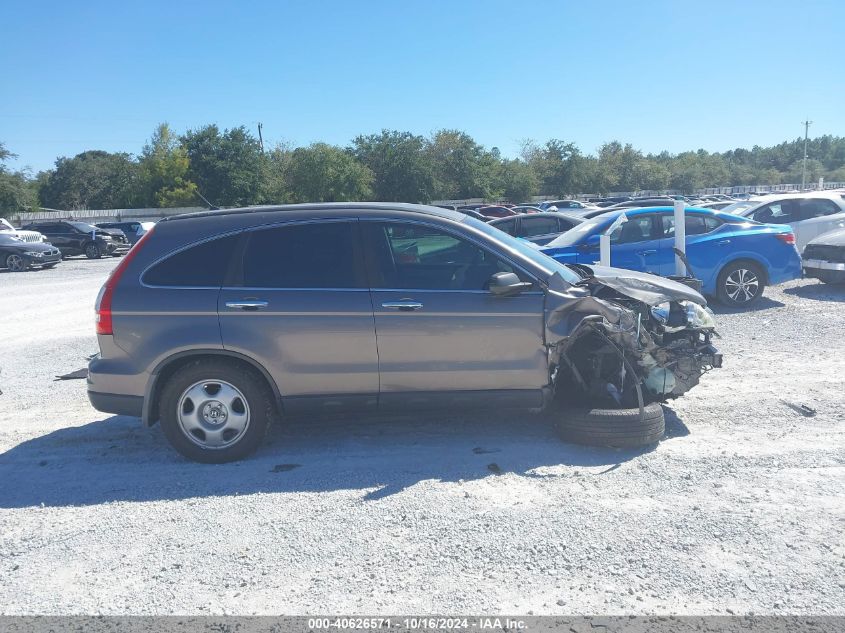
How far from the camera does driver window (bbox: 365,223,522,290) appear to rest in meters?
5.46

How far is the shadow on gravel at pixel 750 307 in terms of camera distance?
1105 centimetres

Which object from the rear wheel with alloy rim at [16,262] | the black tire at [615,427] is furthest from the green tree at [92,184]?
the black tire at [615,427]

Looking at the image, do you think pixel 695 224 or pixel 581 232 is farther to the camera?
pixel 581 232

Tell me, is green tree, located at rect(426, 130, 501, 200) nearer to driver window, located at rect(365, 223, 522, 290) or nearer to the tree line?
the tree line

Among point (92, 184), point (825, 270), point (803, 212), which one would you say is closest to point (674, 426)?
point (825, 270)

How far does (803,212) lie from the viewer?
16188 mm

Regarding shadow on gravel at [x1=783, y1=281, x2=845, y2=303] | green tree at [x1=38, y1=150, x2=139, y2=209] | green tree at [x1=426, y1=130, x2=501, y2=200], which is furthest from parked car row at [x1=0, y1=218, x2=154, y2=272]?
green tree at [x1=426, y1=130, x2=501, y2=200]

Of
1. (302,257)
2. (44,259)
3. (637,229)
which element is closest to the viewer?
(302,257)

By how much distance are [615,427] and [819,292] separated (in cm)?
934

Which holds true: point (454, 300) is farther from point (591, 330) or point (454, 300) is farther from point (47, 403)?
point (47, 403)

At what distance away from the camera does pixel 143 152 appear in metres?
61.8

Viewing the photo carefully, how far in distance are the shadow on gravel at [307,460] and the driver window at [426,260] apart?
1.21 meters

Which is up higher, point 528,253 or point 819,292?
point 528,253

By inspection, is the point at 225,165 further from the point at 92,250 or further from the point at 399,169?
the point at 92,250
